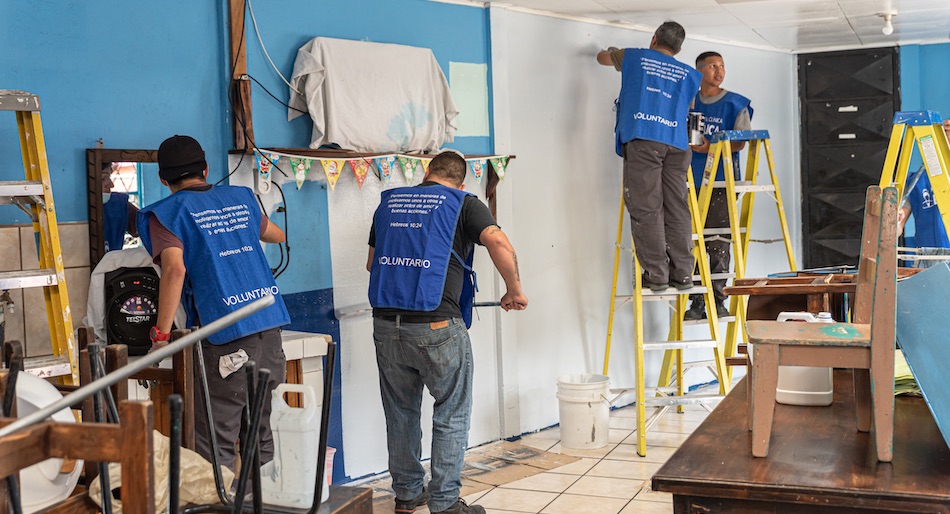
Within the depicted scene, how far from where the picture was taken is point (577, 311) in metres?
6.06

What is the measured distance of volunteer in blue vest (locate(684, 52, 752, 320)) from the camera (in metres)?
6.23

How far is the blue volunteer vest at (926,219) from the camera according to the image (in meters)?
5.09

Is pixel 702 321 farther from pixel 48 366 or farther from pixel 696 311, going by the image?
pixel 48 366

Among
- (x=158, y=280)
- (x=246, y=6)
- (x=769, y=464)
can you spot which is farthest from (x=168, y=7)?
(x=769, y=464)

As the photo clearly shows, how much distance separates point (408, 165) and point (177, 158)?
160 cm

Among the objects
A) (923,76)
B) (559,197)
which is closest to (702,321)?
(559,197)

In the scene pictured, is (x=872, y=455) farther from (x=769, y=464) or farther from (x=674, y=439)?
(x=674, y=439)

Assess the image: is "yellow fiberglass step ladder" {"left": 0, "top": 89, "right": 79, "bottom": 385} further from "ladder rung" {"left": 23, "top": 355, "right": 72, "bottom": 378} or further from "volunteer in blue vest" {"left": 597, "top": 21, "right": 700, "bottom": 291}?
"volunteer in blue vest" {"left": 597, "top": 21, "right": 700, "bottom": 291}

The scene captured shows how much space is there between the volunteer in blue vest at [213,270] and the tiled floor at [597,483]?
123 cm

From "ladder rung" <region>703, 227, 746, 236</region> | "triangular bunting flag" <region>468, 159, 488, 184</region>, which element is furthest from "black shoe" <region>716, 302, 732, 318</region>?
"triangular bunting flag" <region>468, 159, 488, 184</region>

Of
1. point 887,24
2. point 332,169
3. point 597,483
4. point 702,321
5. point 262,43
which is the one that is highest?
point 887,24

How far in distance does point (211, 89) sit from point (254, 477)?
278 centimetres

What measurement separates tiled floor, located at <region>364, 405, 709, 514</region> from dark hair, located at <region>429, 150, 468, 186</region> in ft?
4.91

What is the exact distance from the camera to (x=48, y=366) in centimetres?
322
